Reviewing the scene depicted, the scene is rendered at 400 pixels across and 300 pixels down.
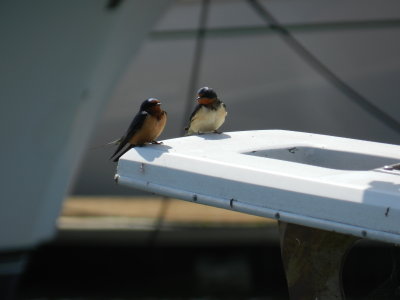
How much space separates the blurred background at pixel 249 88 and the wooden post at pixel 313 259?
2.97 meters

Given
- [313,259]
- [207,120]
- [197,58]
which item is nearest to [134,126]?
[207,120]

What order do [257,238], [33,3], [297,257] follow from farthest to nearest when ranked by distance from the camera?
[257,238]
[33,3]
[297,257]

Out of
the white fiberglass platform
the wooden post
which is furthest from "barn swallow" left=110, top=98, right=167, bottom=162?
the wooden post

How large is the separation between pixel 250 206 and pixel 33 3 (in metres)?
2.80

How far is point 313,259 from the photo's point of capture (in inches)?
82.0

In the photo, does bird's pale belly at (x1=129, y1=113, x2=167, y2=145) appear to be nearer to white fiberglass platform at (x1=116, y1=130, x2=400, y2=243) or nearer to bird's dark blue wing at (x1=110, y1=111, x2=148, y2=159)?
bird's dark blue wing at (x1=110, y1=111, x2=148, y2=159)

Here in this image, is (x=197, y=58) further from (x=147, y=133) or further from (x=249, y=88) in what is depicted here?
(x=147, y=133)

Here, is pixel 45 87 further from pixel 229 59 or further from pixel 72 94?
pixel 229 59

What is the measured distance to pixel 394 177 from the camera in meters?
2.12

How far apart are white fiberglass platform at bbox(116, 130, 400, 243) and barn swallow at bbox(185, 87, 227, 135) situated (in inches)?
37.2

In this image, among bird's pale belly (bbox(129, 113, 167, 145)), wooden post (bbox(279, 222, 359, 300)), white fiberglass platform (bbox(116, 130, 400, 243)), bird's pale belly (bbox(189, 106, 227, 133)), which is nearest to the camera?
white fiberglass platform (bbox(116, 130, 400, 243))

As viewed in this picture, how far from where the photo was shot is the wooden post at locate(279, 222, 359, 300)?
2.06 m

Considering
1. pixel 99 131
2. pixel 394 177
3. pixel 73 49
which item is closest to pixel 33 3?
pixel 73 49

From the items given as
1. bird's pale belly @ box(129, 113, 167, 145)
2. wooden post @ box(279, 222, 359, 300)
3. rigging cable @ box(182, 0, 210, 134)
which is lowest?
wooden post @ box(279, 222, 359, 300)
